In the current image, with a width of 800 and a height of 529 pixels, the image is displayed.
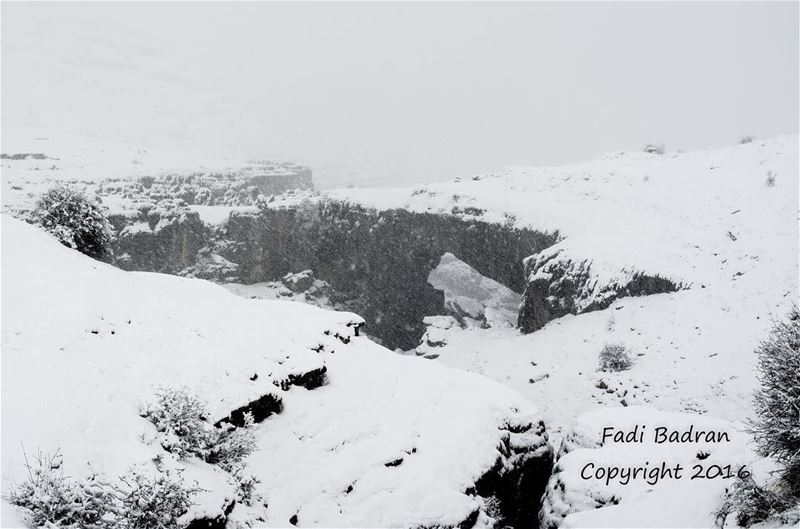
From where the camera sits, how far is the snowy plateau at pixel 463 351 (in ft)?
26.7

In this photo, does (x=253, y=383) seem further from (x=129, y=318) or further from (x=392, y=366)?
(x=392, y=366)

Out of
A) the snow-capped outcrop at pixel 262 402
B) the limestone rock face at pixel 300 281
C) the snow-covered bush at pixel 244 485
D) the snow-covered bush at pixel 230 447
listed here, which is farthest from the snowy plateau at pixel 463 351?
the limestone rock face at pixel 300 281

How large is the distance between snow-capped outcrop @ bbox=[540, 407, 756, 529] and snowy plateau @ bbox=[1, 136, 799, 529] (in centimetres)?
6

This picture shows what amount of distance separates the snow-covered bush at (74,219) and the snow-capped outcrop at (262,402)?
5.76 ft

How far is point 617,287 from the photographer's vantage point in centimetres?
2209

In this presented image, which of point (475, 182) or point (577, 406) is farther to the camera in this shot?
point (475, 182)

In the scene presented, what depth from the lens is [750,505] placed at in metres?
5.56

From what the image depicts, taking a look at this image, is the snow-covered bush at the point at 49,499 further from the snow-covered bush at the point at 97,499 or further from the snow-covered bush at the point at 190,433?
the snow-covered bush at the point at 190,433

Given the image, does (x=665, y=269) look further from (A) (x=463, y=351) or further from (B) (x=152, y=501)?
(B) (x=152, y=501)

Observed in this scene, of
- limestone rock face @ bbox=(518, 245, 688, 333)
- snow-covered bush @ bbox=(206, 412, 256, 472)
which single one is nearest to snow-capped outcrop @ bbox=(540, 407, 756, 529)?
snow-covered bush @ bbox=(206, 412, 256, 472)

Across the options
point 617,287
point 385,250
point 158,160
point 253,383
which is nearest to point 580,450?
point 253,383

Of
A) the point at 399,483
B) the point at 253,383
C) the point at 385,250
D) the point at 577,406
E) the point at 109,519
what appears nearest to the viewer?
the point at 109,519

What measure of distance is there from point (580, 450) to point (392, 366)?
5415 millimetres

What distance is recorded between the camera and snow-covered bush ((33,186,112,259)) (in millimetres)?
14180
